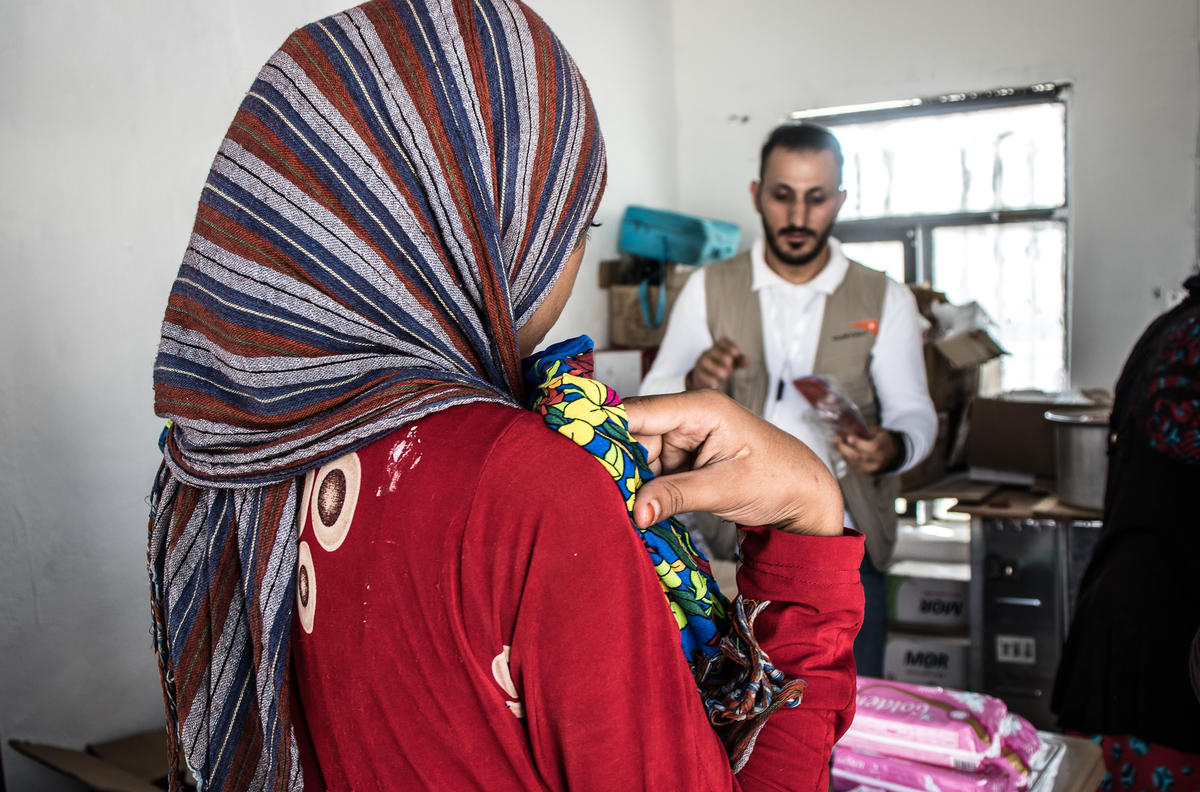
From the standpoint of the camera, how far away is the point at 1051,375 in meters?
4.38

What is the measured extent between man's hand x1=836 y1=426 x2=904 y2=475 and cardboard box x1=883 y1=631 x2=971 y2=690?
1.02 metres

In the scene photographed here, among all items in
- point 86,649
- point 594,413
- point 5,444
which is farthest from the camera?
point 86,649

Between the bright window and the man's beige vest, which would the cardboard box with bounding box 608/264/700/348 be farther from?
the man's beige vest

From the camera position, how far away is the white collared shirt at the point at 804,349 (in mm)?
2711

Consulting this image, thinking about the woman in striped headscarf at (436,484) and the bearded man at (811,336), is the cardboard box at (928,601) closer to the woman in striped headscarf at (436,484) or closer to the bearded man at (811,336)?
the bearded man at (811,336)

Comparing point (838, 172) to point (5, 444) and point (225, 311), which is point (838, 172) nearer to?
point (5, 444)

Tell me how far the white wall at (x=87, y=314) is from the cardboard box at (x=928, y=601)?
252 centimetres

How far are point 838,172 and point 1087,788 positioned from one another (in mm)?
2087

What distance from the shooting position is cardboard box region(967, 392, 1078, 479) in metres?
3.39

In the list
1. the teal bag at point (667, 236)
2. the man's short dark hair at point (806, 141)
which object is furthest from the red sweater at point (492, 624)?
the teal bag at point (667, 236)

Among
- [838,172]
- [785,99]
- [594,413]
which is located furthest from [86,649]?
[785,99]

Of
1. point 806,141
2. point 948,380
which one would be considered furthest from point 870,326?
point 948,380

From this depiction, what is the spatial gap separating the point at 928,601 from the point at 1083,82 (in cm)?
247

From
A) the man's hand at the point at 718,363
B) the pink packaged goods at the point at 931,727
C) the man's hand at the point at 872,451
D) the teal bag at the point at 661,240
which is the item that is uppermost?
the teal bag at the point at 661,240
